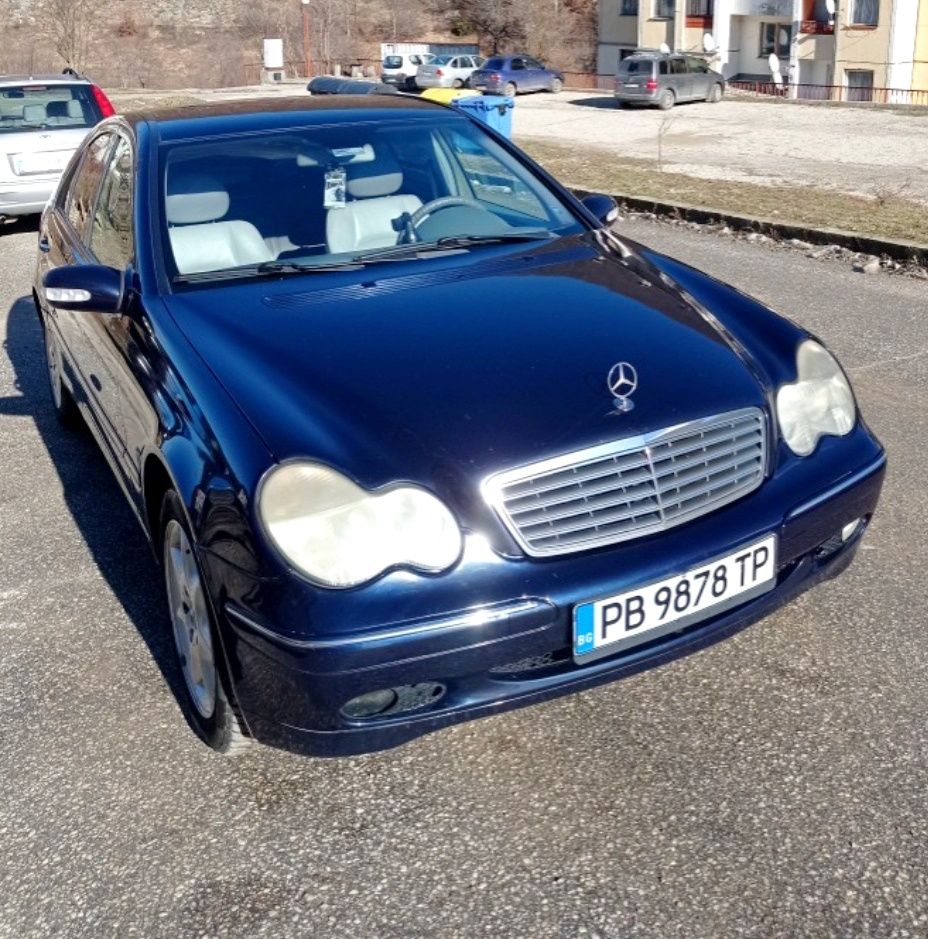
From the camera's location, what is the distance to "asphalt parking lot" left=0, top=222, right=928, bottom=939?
103 inches

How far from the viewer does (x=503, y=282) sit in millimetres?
3746

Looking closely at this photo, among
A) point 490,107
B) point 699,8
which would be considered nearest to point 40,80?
point 490,107

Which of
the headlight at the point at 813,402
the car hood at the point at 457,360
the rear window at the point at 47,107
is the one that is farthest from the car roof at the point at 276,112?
the rear window at the point at 47,107

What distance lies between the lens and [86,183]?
5.00 meters

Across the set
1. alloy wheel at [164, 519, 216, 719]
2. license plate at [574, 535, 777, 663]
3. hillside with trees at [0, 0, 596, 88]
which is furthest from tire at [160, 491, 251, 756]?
hillside with trees at [0, 0, 596, 88]

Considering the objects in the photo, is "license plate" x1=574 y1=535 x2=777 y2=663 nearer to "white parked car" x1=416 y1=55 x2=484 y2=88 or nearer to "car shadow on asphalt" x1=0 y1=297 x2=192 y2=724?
"car shadow on asphalt" x1=0 y1=297 x2=192 y2=724

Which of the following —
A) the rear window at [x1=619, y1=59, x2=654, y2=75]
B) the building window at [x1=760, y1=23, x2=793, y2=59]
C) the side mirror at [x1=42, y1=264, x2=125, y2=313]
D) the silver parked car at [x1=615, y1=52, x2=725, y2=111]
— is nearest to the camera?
the side mirror at [x1=42, y1=264, x2=125, y2=313]

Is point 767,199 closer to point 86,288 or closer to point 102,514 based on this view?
point 102,514

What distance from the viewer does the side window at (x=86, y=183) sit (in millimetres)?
4793

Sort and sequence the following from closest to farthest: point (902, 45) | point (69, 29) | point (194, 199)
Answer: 1. point (194, 199)
2. point (902, 45)
3. point (69, 29)

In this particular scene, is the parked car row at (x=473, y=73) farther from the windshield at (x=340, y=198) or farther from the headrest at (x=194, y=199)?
the headrest at (x=194, y=199)

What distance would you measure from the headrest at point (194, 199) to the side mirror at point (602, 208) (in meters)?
1.38

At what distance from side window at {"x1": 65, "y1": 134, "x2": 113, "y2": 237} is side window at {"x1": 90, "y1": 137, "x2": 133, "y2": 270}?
0.59ft

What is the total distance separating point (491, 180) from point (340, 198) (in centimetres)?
68
